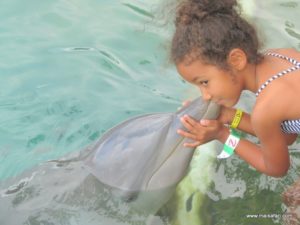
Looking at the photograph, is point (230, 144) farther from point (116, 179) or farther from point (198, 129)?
point (116, 179)

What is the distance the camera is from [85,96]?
241 inches

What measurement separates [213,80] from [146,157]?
69 centimetres

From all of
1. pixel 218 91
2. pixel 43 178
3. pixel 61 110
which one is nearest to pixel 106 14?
pixel 61 110

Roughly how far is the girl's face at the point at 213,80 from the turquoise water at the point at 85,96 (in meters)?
0.59

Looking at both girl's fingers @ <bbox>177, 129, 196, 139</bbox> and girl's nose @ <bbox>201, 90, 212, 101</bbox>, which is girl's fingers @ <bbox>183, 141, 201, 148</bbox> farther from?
girl's nose @ <bbox>201, 90, 212, 101</bbox>

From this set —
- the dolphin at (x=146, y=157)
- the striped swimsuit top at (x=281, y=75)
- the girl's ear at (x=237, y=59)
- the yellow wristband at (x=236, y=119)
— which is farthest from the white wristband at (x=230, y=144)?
the girl's ear at (x=237, y=59)

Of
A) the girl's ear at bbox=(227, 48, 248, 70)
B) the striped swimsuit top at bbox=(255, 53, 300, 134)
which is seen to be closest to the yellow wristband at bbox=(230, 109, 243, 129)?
the striped swimsuit top at bbox=(255, 53, 300, 134)

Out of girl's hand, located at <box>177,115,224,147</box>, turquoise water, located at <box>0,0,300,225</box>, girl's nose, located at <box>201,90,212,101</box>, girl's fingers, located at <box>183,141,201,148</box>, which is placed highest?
girl's nose, located at <box>201,90,212,101</box>

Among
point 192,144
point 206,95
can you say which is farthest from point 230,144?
point 206,95

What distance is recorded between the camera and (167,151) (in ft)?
13.4

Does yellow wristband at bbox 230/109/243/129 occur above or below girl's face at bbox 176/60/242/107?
below

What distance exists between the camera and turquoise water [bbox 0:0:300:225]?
442 centimetres

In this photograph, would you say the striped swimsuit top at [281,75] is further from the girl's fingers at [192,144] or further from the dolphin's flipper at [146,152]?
the girl's fingers at [192,144]

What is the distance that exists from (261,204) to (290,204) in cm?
22
